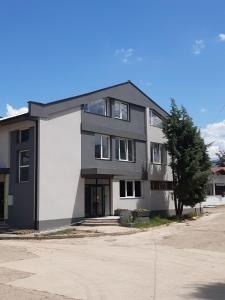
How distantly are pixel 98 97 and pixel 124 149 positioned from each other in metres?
4.46

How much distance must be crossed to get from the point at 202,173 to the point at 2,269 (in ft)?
69.5

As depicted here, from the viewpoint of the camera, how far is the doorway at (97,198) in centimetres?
2758

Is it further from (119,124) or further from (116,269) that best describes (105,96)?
(116,269)

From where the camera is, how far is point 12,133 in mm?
25766

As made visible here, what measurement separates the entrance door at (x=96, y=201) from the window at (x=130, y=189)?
1440 mm

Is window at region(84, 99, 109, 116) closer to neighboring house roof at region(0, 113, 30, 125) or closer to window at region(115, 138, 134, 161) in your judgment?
window at region(115, 138, 134, 161)

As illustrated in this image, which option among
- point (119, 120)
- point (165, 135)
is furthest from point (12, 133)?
point (165, 135)

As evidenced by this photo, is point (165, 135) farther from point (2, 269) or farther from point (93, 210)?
point (2, 269)

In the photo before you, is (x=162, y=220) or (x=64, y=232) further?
(x=162, y=220)

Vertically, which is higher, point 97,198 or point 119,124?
point 119,124

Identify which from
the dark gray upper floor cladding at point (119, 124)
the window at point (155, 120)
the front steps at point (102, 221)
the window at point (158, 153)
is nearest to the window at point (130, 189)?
the window at point (158, 153)

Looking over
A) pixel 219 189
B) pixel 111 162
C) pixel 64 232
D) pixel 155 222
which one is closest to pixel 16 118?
pixel 64 232

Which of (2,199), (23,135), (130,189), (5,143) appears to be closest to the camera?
(23,135)

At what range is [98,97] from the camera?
28000 millimetres
